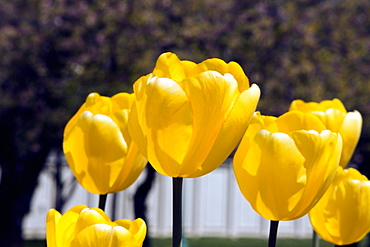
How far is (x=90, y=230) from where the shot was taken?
0.75 metres

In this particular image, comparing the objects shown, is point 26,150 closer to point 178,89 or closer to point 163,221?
point 163,221

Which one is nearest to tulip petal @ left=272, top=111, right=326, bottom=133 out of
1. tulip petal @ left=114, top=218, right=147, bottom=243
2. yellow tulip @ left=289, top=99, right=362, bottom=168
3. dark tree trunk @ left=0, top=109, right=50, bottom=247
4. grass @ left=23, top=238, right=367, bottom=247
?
tulip petal @ left=114, top=218, right=147, bottom=243

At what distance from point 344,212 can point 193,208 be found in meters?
12.7

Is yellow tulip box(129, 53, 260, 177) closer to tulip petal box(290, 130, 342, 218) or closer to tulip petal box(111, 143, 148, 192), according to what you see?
tulip petal box(290, 130, 342, 218)

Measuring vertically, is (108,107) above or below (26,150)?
above

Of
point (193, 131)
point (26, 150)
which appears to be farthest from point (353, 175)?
point (26, 150)

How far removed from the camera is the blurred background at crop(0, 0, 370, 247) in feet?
25.3

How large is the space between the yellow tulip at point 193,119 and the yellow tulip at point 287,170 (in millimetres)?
40

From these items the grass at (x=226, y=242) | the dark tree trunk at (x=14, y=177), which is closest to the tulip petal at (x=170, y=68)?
the dark tree trunk at (x=14, y=177)

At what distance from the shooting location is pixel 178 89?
814mm

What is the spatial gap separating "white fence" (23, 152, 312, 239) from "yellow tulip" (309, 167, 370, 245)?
12.0 m

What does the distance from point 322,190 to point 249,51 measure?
715cm

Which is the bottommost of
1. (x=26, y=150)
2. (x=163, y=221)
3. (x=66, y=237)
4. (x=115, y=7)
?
(x=163, y=221)

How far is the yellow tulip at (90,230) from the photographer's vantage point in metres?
0.74
